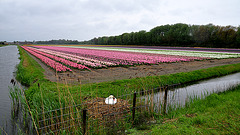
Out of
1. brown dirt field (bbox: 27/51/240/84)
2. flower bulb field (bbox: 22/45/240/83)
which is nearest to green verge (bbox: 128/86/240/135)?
flower bulb field (bbox: 22/45/240/83)

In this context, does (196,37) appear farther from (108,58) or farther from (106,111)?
(106,111)

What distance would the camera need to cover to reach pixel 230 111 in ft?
16.4

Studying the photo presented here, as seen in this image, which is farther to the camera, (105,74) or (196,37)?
(196,37)

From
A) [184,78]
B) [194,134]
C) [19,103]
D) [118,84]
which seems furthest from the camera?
[184,78]

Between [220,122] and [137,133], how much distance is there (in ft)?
7.83

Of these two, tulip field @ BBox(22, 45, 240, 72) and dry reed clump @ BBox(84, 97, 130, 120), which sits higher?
tulip field @ BBox(22, 45, 240, 72)

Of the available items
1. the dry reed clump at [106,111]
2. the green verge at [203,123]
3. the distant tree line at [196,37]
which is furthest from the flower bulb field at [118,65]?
the distant tree line at [196,37]

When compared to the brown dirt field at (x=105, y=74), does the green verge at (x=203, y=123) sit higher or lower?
lower

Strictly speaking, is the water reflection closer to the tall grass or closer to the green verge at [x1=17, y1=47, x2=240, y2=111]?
the tall grass

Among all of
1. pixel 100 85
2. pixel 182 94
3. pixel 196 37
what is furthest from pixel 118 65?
pixel 196 37

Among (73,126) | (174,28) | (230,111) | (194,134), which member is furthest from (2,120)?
(174,28)

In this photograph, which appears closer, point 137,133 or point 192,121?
point 137,133

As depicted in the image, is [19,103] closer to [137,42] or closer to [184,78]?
[184,78]

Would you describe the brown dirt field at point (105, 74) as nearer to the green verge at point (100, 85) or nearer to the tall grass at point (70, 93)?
the green verge at point (100, 85)
